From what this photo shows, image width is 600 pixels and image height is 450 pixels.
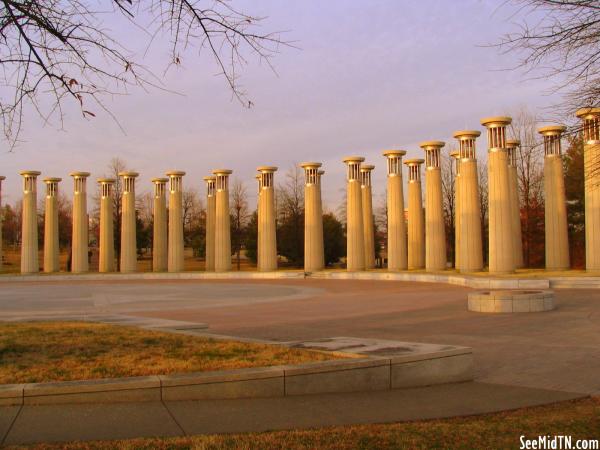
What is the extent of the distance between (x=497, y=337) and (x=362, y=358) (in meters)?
5.71

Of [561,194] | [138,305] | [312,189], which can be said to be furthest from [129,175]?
[561,194]

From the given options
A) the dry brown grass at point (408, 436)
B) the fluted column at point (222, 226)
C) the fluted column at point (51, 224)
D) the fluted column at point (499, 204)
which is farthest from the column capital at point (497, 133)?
the fluted column at point (51, 224)

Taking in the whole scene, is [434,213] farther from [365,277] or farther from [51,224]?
[51,224]

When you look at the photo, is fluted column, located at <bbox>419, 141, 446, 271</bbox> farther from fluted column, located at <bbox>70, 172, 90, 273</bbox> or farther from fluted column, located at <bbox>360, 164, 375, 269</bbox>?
fluted column, located at <bbox>70, 172, 90, 273</bbox>

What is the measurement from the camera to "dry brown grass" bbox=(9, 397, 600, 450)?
576 cm

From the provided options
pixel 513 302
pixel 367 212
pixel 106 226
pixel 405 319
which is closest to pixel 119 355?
pixel 405 319

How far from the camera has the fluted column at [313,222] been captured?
43.3 meters

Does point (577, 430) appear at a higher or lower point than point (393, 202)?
lower

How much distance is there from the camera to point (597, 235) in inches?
1220

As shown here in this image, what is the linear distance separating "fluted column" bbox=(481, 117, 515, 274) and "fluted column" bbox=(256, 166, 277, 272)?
17053mm

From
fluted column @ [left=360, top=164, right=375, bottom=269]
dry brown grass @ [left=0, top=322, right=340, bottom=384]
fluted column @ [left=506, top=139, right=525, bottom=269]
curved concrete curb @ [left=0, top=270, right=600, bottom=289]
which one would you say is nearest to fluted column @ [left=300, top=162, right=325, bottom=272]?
curved concrete curb @ [left=0, top=270, right=600, bottom=289]

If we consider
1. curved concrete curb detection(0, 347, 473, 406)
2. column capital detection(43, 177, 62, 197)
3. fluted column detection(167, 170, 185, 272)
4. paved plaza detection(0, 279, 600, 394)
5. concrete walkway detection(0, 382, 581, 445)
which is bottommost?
paved plaza detection(0, 279, 600, 394)

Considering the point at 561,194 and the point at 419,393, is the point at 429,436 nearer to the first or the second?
the point at 419,393

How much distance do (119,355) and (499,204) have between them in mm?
26134
